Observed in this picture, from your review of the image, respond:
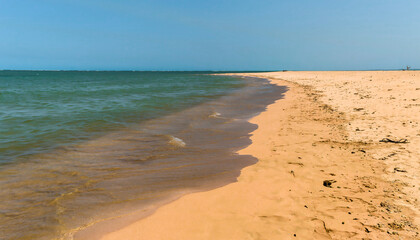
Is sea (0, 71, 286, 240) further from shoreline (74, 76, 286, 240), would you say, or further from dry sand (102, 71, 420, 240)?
dry sand (102, 71, 420, 240)

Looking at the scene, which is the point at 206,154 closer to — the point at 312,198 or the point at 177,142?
the point at 177,142

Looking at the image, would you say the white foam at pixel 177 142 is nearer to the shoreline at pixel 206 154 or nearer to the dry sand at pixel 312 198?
the shoreline at pixel 206 154

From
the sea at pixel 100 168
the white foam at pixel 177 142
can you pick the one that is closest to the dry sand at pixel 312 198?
the sea at pixel 100 168

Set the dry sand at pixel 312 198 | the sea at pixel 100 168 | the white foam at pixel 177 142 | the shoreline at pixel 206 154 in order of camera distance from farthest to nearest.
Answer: the white foam at pixel 177 142 < the sea at pixel 100 168 < the shoreline at pixel 206 154 < the dry sand at pixel 312 198

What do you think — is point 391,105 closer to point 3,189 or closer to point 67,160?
point 67,160

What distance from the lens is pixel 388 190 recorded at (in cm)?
411

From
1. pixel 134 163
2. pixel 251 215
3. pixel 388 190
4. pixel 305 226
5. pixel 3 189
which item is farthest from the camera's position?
pixel 134 163

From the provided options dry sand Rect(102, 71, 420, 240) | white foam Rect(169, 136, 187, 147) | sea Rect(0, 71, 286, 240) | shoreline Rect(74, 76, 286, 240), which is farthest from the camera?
white foam Rect(169, 136, 187, 147)

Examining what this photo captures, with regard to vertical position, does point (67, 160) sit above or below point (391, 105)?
below

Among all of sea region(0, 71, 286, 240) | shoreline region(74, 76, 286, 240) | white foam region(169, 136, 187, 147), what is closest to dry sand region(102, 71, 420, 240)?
shoreline region(74, 76, 286, 240)

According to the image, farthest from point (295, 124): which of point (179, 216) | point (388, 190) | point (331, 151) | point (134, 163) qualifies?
point (179, 216)

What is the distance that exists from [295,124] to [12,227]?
362 inches

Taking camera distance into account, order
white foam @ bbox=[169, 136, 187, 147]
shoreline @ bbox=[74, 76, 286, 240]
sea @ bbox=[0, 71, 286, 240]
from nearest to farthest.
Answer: shoreline @ bbox=[74, 76, 286, 240] < sea @ bbox=[0, 71, 286, 240] < white foam @ bbox=[169, 136, 187, 147]

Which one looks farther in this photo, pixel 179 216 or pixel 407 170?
pixel 407 170
